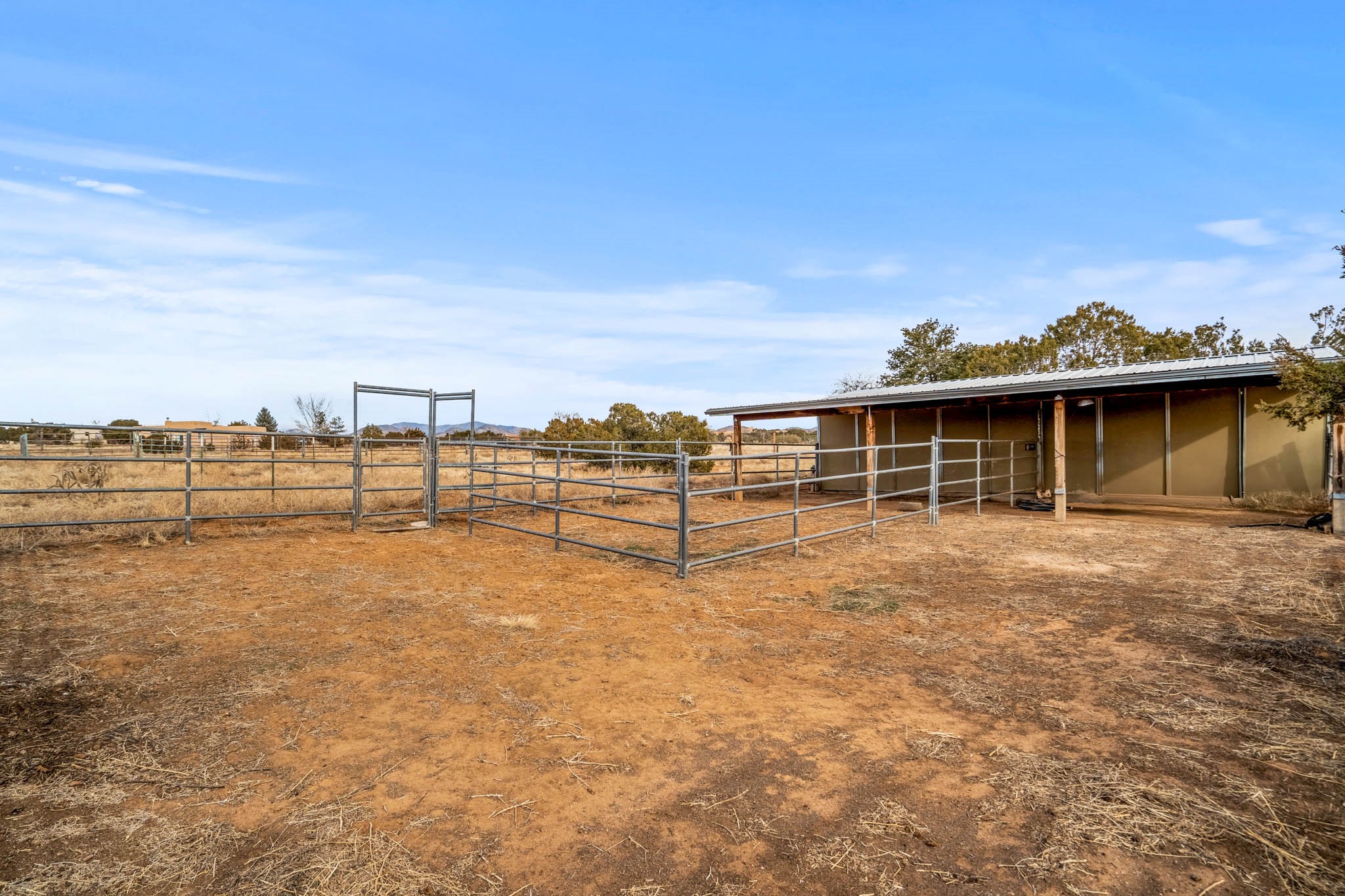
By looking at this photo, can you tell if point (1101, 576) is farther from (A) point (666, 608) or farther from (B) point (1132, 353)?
(B) point (1132, 353)

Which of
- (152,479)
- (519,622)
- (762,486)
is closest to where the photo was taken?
(519,622)

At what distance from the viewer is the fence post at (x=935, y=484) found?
934 centimetres

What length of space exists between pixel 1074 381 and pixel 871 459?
13.6ft

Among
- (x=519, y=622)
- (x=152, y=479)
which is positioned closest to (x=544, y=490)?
(x=152, y=479)

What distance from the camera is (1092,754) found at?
279 centimetres

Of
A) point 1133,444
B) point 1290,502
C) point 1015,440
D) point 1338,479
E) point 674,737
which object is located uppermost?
point 1015,440

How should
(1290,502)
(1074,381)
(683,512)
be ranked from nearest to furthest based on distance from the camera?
(683,512), (1290,502), (1074,381)

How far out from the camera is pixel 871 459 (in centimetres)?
1065

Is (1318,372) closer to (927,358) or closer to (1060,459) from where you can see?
(1060,459)

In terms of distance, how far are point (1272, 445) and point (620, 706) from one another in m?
13.2

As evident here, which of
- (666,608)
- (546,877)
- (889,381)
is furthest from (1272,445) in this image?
(889,381)

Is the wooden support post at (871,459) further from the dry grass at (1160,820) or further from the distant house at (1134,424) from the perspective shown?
the dry grass at (1160,820)

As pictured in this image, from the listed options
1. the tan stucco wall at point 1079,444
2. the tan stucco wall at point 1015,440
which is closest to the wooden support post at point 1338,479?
the tan stucco wall at point 1079,444

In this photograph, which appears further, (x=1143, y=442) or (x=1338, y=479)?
(x=1143, y=442)
